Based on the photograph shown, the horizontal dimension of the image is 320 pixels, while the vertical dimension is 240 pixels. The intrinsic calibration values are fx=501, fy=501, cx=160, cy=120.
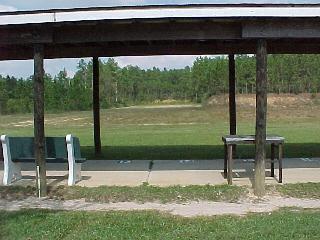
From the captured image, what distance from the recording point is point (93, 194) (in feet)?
28.1

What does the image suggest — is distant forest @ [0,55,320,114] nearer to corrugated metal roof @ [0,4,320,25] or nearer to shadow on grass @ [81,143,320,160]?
shadow on grass @ [81,143,320,160]

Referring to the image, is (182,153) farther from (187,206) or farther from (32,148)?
(187,206)

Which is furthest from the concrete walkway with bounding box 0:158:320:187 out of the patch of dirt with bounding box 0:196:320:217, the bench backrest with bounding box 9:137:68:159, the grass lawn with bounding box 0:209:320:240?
the grass lawn with bounding box 0:209:320:240

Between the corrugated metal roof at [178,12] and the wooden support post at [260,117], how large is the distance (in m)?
0.85

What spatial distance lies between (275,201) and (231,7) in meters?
3.21

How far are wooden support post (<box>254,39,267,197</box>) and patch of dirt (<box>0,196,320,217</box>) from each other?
35 centimetres

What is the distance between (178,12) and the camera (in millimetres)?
7973

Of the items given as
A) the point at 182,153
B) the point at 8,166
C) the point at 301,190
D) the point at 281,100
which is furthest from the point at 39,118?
the point at 281,100

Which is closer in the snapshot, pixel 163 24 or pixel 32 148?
pixel 163 24

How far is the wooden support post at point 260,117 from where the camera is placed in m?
8.60

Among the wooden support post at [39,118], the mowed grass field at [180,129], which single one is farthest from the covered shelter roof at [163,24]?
the mowed grass field at [180,129]

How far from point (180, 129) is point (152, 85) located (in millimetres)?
59074

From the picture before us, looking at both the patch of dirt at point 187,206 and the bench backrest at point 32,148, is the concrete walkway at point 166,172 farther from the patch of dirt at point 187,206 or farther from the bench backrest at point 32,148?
the patch of dirt at point 187,206

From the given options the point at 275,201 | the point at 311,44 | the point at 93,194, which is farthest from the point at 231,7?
the point at 311,44
